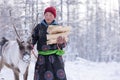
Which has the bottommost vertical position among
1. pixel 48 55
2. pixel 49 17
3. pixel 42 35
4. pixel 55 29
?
pixel 48 55

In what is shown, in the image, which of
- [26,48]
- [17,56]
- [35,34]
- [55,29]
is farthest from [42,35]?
[17,56]

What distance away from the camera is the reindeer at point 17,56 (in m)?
7.10

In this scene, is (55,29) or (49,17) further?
(49,17)

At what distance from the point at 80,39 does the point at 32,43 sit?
64.2 metres

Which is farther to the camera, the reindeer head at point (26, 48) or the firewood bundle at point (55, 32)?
the reindeer head at point (26, 48)

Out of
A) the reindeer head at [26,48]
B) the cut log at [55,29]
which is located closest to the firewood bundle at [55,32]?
the cut log at [55,29]

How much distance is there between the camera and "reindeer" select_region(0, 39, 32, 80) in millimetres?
7098

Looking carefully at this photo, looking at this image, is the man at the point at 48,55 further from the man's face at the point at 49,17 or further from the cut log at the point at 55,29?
the cut log at the point at 55,29

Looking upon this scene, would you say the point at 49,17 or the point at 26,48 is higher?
the point at 49,17

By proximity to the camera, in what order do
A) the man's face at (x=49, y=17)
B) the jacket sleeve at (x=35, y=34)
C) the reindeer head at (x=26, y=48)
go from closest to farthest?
1. the man's face at (x=49, y=17)
2. the jacket sleeve at (x=35, y=34)
3. the reindeer head at (x=26, y=48)

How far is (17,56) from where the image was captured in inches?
323

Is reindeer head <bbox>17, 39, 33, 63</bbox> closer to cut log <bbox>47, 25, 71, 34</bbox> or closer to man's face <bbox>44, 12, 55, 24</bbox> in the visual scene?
man's face <bbox>44, 12, 55, 24</bbox>

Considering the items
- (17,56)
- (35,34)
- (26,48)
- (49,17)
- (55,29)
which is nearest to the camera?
(55,29)

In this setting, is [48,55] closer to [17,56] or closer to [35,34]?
[35,34]
